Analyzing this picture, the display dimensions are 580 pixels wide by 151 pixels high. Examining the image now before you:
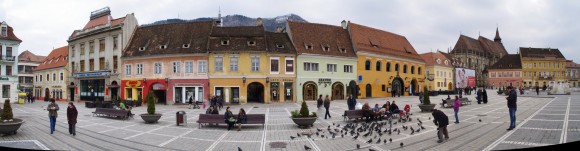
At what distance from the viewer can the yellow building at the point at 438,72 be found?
11.3 ft

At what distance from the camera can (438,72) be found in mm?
3750

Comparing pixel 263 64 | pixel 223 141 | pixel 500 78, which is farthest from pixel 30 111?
pixel 263 64

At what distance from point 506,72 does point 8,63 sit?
467 centimetres

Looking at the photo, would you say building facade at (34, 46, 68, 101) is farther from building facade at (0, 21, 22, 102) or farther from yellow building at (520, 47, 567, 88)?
yellow building at (520, 47, 567, 88)

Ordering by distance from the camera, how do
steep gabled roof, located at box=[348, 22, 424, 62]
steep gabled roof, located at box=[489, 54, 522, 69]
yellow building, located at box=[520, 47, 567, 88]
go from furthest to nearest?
steep gabled roof, located at box=[348, 22, 424, 62] < steep gabled roof, located at box=[489, 54, 522, 69] < yellow building, located at box=[520, 47, 567, 88]

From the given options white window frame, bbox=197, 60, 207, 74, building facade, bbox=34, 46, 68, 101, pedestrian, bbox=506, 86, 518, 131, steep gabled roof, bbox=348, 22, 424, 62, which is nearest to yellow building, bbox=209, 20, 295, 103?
white window frame, bbox=197, 60, 207, 74

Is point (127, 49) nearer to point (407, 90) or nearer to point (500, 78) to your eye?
point (407, 90)

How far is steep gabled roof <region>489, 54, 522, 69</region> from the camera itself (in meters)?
2.93

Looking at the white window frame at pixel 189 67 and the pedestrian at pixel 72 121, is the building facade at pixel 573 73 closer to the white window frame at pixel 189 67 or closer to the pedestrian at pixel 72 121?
the pedestrian at pixel 72 121

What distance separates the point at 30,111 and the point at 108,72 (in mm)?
812

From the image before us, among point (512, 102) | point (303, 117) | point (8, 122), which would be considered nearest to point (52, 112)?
point (8, 122)

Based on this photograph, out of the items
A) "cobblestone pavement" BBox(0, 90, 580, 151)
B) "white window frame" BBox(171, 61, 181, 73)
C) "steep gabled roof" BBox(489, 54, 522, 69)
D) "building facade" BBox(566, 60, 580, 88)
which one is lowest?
"cobblestone pavement" BBox(0, 90, 580, 151)

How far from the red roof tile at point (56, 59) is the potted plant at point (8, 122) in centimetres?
40

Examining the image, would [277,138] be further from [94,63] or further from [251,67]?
[251,67]
